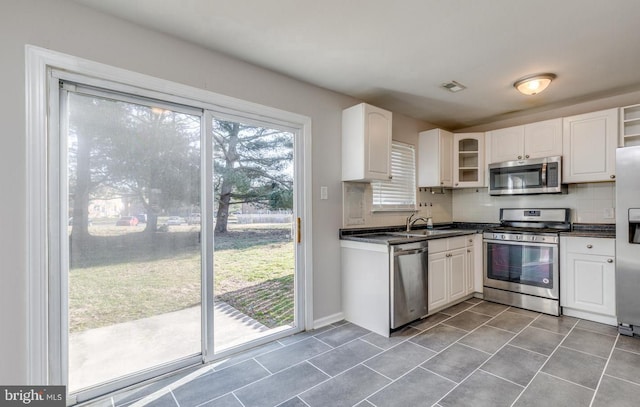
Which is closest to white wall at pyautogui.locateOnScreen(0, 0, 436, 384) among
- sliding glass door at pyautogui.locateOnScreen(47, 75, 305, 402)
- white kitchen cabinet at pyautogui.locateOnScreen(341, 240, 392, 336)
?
sliding glass door at pyautogui.locateOnScreen(47, 75, 305, 402)

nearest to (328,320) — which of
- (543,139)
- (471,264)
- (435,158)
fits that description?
(471,264)

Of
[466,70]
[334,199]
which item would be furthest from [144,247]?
[466,70]

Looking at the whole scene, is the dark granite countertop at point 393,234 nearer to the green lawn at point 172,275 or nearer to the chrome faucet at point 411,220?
the chrome faucet at point 411,220

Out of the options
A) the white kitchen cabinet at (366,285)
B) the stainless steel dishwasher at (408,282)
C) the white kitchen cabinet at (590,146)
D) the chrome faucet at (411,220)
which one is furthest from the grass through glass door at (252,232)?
the white kitchen cabinet at (590,146)

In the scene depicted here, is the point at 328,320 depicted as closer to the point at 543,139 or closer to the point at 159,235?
the point at 159,235

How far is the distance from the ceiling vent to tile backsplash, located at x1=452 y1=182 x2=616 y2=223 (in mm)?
1886

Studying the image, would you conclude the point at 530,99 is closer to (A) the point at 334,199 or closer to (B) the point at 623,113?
(B) the point at 623,113

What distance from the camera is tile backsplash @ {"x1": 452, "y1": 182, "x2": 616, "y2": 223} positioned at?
3441mm

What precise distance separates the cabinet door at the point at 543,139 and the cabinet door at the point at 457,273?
1495mm

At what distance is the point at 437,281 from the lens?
330 cm

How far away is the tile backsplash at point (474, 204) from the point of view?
340cm

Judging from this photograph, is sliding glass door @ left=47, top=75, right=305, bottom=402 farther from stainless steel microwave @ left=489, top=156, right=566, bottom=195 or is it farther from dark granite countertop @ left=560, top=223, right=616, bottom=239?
dark granite countertop @ left=560, top=223, right=616, bottom=239

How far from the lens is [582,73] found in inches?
108

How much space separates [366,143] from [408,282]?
147cm
